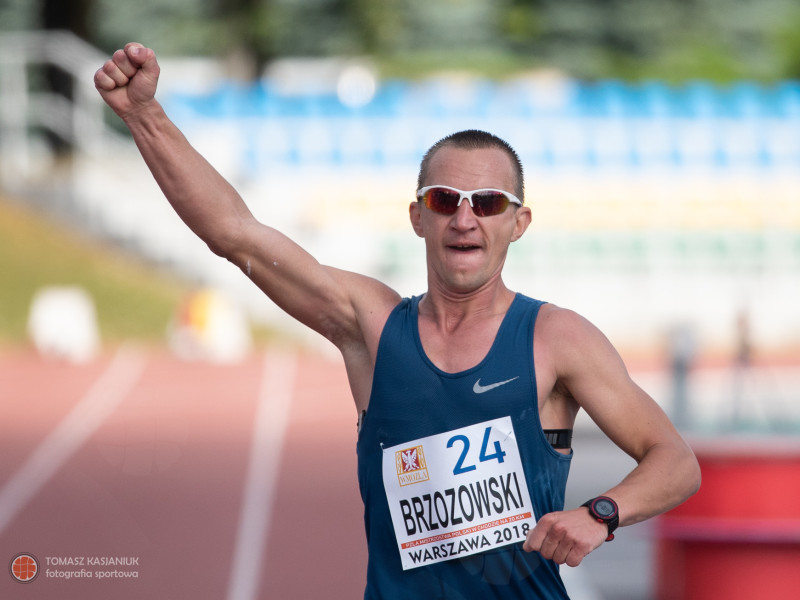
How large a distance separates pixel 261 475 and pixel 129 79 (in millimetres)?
7646

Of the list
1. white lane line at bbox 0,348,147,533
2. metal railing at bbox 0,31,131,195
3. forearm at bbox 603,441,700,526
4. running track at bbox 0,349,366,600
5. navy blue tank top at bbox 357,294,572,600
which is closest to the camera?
forearm at bbox 603,441,700,526

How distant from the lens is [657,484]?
2.57 m

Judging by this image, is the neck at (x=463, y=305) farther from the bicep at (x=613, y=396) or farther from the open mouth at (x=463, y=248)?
the bicep at (x=613, y=396)

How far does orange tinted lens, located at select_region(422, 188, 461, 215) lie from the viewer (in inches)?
110

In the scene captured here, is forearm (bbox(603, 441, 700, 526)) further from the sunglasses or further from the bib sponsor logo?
the sunglasses

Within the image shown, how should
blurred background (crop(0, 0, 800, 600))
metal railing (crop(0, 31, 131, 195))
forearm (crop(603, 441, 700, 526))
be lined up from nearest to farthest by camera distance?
forearm (crop(603, 441, 700, 526)), blurred background (crop(0, 0, 800, 600)), metal railing (crop(0, 31, 131, 195))

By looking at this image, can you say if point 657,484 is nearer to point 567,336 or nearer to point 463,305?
point 567,336

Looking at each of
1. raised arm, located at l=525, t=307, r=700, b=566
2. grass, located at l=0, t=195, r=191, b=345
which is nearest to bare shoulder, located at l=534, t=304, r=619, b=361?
raised arm, located at l=525, t=307, r=700, b=566

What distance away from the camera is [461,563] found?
2676 mm

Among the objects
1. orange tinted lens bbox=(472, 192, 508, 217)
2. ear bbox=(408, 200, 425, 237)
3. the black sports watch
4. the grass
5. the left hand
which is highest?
the grass

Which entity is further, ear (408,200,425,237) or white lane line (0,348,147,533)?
white lane line (0,348,147,533)

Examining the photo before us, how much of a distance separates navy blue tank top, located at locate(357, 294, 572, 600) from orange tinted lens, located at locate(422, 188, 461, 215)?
0.99 feet

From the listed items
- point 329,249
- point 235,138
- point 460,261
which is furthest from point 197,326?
point 460,261

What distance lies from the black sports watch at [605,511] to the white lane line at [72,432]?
6.52 metres
